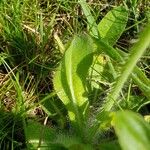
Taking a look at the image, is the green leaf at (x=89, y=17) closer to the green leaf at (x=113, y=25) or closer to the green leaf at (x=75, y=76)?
the green leaf at (x=113, y=25)

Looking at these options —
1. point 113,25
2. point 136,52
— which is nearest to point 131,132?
point 136,52

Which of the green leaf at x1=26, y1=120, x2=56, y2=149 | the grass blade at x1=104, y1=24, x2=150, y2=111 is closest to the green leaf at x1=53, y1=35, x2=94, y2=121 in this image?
the green leaf at x1=26, y1=120, x2=56, y2=149

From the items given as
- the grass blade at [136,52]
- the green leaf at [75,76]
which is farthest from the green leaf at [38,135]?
the grass blade at [136,52]

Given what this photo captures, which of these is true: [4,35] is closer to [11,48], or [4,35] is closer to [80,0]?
[11,48]

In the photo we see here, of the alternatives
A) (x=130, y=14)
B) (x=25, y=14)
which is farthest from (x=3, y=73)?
(x=130, y=14)

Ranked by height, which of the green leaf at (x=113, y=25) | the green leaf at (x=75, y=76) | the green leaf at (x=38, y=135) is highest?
the green leaf at (x=113, y=25)

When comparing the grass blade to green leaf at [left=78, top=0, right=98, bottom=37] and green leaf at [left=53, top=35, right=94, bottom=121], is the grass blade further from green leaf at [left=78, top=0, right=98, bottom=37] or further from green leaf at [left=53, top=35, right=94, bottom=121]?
green leaf at [left=78, top=0, right=98, bottom=37]

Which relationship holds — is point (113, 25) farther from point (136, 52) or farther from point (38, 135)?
point (136, 52)
